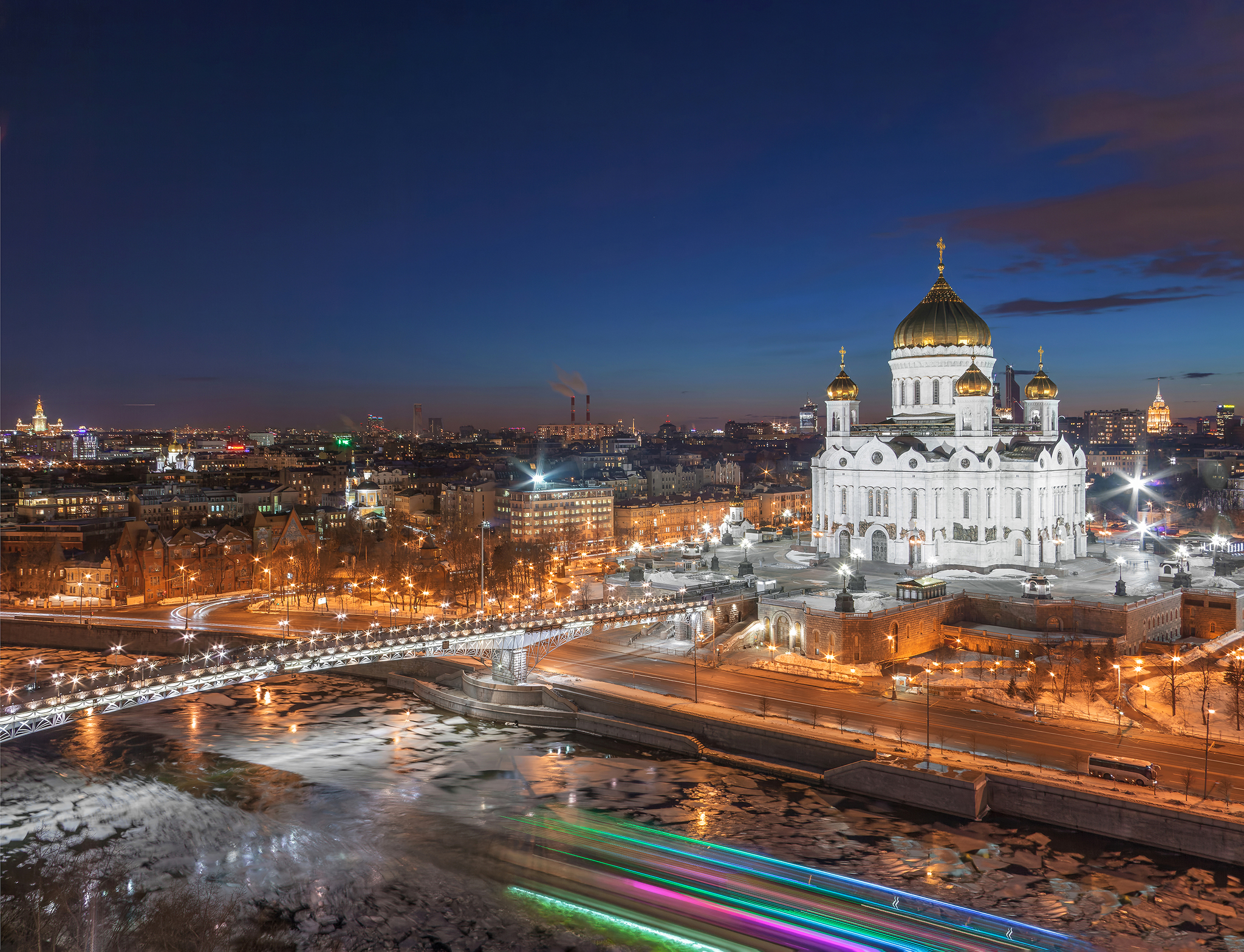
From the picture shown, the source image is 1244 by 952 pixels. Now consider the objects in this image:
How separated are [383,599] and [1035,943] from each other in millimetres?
42764

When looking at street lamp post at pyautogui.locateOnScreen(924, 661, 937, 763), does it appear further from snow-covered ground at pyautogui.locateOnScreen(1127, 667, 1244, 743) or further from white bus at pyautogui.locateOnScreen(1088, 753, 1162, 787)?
snow-covered ground at pyautogui.locateOnScreen(1127, 667, 1244, 743)

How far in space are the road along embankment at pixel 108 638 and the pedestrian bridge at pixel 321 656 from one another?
6.71 feet

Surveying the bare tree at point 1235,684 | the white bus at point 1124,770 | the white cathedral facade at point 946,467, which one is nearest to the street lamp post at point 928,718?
the white bus at point 1124,770

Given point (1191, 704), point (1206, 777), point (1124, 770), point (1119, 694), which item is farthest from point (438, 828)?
point (1191, 704)

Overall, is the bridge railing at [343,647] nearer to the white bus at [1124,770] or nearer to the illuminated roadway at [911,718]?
the illuminated roadway at [911,718]

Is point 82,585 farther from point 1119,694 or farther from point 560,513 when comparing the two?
point 1119,694

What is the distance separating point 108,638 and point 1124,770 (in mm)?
45169

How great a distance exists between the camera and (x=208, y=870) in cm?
2506

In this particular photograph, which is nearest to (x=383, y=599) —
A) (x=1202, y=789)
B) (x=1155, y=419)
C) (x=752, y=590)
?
(x=752, y=590)

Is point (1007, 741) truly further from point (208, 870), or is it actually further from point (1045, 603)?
point (208, 870)

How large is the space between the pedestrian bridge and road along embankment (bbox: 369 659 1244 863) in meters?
1.81

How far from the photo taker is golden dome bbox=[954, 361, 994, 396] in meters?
52.7

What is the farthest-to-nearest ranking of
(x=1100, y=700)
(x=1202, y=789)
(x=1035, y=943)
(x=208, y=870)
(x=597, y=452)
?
(x=597, y=452), (x=1100, y=700), (x=1202, y=789), (x=208, y=870), (x=1035, y=943)

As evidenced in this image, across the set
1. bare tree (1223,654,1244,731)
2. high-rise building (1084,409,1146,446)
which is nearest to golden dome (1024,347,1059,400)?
bare tree (1223,654,1244,731)
